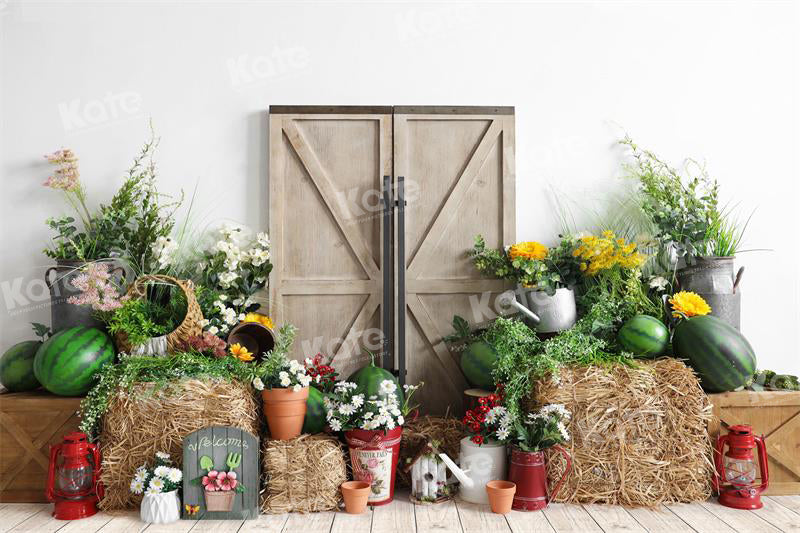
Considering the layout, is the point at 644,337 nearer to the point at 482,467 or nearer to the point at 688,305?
the point at 688,305

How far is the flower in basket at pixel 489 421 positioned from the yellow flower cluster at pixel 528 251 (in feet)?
2.72

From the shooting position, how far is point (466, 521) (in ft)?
9.37

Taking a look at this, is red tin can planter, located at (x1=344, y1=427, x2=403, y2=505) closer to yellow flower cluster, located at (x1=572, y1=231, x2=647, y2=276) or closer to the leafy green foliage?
the leafy green foliage

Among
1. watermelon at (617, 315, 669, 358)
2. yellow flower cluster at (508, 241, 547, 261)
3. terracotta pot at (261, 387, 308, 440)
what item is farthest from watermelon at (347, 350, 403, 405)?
watermelon at (617, 315, 669, 358)

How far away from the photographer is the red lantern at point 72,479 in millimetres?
2914

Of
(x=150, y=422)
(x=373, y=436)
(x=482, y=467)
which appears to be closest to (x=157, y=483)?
(x=150, y=422)

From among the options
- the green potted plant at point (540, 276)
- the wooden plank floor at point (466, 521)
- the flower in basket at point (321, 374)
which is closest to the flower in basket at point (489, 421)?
the wooden plank floor at point (466, 521)

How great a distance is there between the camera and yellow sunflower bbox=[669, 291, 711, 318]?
331 centimetres

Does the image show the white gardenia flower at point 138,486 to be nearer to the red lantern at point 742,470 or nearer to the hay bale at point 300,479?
the hay bale at point 300,479

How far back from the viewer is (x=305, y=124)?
3.84 m

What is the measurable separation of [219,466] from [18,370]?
130 centimetres

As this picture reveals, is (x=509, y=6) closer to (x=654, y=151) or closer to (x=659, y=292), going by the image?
(x=654, y=151)

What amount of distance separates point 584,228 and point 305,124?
72.1 inches

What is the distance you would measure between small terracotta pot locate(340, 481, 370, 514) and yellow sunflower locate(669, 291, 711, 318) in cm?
185
